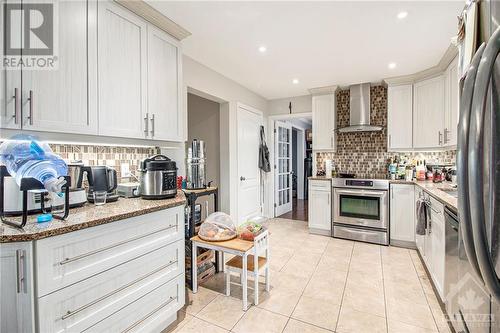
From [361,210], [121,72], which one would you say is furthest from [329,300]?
[121,72]

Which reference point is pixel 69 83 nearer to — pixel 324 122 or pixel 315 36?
pixel 315 36

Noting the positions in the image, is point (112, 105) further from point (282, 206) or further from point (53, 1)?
point (282, 206)

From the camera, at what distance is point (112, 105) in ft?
5.74

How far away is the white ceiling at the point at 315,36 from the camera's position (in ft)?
6.34

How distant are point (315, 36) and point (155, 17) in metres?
1.57

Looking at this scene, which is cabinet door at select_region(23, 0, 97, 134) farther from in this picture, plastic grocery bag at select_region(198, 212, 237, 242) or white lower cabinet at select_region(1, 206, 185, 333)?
plastic grocery bag at select_region(198, 212, 237, 242)

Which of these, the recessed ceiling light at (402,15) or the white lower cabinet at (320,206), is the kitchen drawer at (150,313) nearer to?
the white lower cabinet at (320,206)

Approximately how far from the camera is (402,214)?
3.26m

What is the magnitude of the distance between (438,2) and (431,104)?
1.84 metres

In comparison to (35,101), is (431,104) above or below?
above

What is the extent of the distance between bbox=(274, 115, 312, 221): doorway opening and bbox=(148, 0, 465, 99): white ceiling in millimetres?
1701

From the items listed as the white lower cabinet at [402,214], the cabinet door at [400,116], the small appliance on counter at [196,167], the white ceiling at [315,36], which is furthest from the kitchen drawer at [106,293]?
the cabinet door at [400,116]

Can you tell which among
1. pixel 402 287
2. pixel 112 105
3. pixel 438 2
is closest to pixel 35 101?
pixel 112 105

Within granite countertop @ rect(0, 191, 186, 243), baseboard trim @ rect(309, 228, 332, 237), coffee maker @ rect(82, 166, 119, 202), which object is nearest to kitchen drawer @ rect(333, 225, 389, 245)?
baseboard trim @ rect(309, 228, 332, 237)
